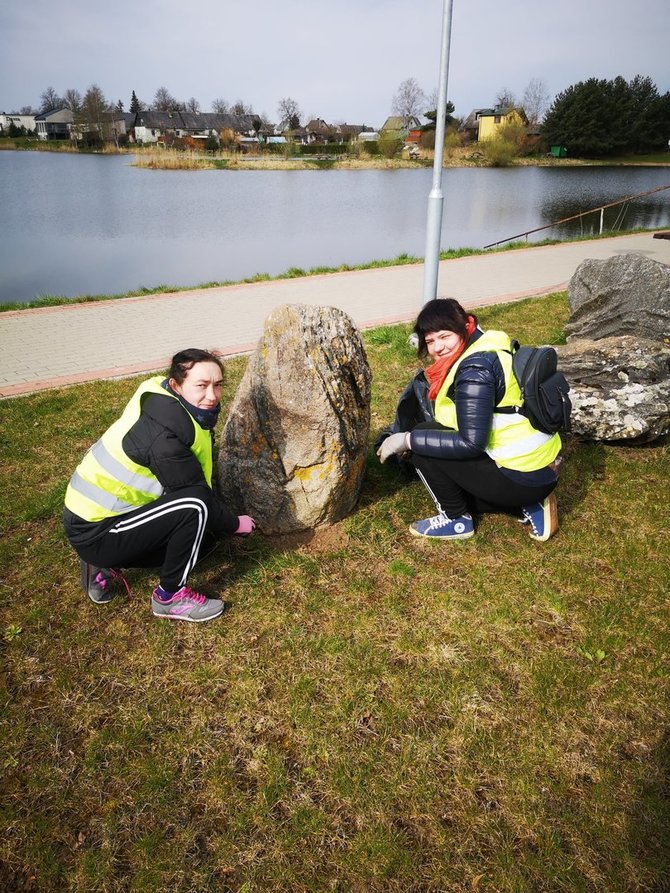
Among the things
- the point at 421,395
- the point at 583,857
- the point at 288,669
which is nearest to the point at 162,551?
the point at 288,669

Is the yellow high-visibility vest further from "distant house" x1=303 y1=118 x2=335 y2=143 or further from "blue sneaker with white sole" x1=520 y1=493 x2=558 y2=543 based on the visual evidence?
"distant house" x1=303 y1=118 x2=335 y2=143

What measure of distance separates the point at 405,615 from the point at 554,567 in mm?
964

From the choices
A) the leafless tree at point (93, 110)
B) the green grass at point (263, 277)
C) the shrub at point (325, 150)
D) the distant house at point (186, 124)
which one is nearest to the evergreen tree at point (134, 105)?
the distant house at point (186, 124)

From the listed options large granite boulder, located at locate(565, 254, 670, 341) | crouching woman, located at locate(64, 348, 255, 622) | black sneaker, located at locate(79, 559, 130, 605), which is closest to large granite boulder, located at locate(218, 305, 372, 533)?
crouching woman, located at locate(64, 348, 255, 622)

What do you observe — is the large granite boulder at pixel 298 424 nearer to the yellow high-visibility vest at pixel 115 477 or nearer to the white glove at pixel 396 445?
the white glove at pixel 396 445

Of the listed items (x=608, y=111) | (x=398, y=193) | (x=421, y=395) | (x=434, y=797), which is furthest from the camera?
(x=608, y=111)

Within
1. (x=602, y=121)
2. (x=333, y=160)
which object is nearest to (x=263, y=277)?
(x=333, y=160)

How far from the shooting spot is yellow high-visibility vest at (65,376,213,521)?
2613mm

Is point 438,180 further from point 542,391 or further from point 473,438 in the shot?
point 473,438

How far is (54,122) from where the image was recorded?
102312 mm

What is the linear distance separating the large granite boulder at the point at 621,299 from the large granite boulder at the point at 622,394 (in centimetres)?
147

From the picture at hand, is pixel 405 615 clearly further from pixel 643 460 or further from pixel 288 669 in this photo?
pixel 643 460

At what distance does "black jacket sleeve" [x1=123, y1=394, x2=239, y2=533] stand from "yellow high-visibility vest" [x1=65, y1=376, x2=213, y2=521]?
0.11 feet

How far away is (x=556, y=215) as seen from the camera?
23.3 metres
